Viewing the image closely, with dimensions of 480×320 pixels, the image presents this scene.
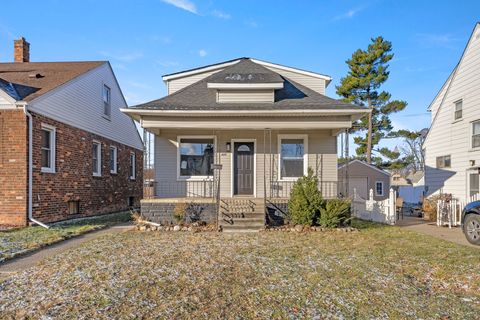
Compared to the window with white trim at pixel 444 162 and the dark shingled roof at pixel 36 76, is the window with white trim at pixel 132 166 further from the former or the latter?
the window with white trim at pixel 444 162

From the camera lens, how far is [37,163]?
9492mm

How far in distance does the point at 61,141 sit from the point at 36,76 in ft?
9.55

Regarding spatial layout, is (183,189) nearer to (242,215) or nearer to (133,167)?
(242,215)

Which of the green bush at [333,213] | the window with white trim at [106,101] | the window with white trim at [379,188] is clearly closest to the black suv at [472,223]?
the green bush at [333,213]

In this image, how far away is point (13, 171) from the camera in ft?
29.7

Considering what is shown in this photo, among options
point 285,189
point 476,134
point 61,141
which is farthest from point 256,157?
point 476,134

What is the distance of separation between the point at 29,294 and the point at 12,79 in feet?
34.1

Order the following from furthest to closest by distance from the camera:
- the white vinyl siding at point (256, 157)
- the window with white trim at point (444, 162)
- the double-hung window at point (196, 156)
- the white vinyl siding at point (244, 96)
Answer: the window with white trim at point (444, 162), the double-hung window at point (196, 156), the white vinyl siding at point (256, 157), the white vinyl siding at point (244, 96)

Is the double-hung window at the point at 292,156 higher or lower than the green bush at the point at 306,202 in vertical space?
higher

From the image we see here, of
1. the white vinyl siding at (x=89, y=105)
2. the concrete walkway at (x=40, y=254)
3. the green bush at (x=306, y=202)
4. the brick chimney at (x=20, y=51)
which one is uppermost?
the brick chimney at (x=20, y=51)

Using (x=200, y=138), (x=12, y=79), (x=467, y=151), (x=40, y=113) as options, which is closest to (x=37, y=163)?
(x=40, y=113)

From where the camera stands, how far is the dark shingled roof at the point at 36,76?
31.6 feet

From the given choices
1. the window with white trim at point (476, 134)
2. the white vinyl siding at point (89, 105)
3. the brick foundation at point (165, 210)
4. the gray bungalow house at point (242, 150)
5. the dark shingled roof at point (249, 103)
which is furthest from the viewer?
the window with white trim at point (476, 134)

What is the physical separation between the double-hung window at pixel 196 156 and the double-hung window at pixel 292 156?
2601 mm
